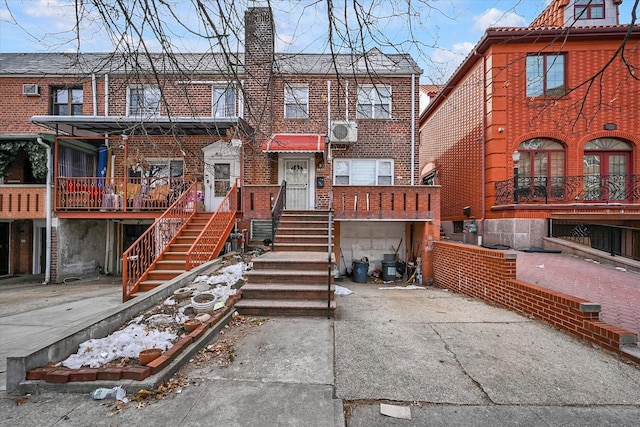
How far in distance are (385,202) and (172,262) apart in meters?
6.30

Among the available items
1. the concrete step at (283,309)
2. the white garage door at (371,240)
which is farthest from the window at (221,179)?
the concrete step at (283,309)

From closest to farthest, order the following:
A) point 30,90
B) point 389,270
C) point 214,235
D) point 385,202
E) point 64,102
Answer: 1. point 214,235
2. point 385,202
3. point 389,270
4. point 30,90
5. point 64,102

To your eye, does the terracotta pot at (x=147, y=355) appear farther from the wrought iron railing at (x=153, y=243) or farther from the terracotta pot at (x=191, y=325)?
the wrought iron railing at (x=153, y=243)

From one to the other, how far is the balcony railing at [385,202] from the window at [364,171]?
2.00 metres

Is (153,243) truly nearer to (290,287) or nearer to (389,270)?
(290,287)

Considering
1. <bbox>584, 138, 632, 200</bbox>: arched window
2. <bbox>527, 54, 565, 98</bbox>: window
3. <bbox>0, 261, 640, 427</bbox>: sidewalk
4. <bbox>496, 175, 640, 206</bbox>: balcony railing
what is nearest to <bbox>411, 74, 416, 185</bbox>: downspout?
<bbox>496, 175, 640, 206</bbox>: balcony railing

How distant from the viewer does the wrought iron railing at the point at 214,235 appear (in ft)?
23.8

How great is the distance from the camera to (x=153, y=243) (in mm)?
7836

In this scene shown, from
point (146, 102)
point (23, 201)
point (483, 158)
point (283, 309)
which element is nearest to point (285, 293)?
point (283, 309)

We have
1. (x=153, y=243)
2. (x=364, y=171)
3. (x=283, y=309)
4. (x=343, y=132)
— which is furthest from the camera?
(x=364, y=171)

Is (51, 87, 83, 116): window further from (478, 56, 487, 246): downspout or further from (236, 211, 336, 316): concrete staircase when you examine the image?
(478, 56, 487, 246): downspout

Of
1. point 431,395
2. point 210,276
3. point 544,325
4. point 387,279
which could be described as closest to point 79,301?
point 210,276

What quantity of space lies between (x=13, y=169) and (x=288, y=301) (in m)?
13.3

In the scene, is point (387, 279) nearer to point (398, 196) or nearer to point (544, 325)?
point (398, 196)
